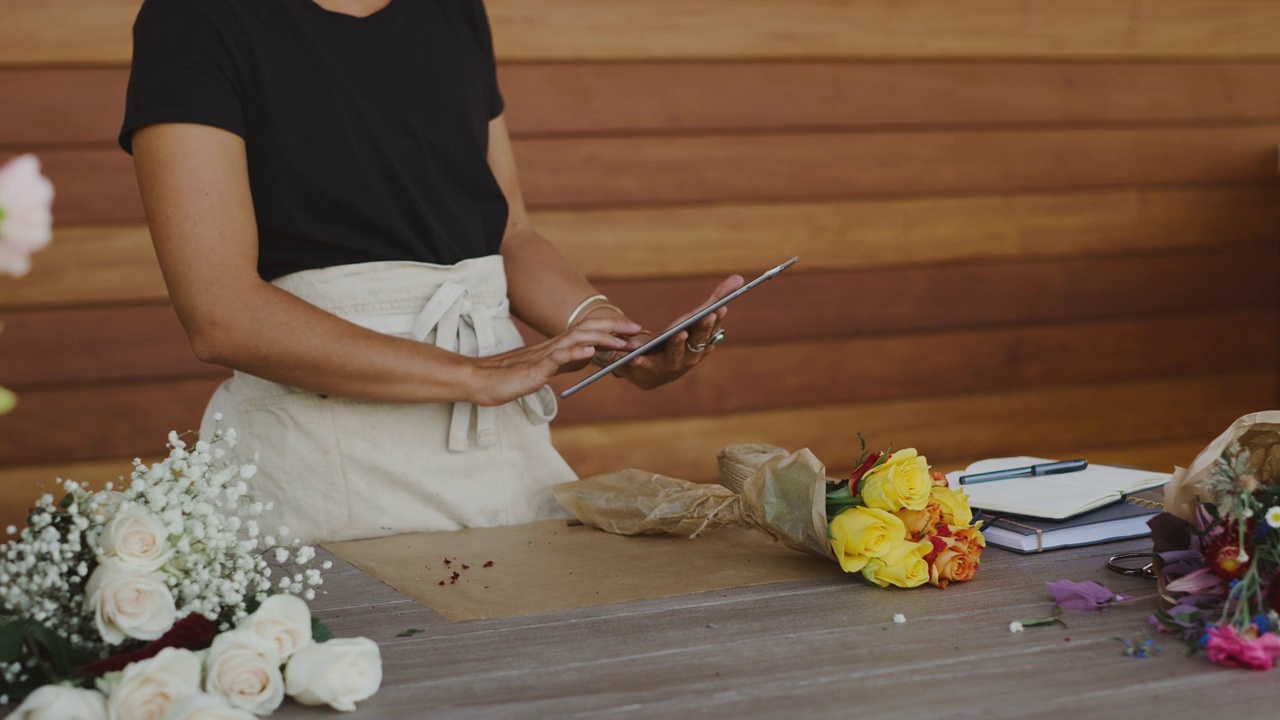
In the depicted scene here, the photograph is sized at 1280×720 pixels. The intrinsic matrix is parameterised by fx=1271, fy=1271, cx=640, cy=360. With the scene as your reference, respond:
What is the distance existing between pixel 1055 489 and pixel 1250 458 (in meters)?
0.32

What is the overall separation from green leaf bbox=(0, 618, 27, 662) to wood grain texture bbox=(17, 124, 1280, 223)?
1.91 metres

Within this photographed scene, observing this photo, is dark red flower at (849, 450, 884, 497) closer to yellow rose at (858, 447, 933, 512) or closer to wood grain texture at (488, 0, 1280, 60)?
yellow rose at (858, 447, 933, 512)

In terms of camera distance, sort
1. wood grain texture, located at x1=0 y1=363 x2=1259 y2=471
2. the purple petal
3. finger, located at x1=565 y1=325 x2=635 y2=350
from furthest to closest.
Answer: wood grain texture, located at x1=0 y1=363 x2=1259 y2=471
finger, located at x1=565 y1=325 x2=635 y2=350
the purple petal

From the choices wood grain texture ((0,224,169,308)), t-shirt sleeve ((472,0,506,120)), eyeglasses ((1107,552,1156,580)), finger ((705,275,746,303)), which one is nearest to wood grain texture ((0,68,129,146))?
wood grain texture ((0,224,169,308))

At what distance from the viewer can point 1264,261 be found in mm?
3680

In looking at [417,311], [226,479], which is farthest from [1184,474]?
[417,311]

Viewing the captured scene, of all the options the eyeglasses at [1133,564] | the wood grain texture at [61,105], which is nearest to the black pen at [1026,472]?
the eyeglasses at [1133,564]

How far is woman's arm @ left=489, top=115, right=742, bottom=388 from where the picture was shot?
179cm

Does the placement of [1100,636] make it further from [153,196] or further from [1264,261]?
[1264,261]

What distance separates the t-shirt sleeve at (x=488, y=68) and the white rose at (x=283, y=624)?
1130mm

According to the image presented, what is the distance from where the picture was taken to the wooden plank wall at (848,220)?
2.67 metres

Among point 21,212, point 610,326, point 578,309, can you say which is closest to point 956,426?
point 578,309

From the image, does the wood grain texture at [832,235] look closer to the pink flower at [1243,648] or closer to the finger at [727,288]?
the finger at [727,288]

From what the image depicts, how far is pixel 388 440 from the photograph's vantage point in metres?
1.64
